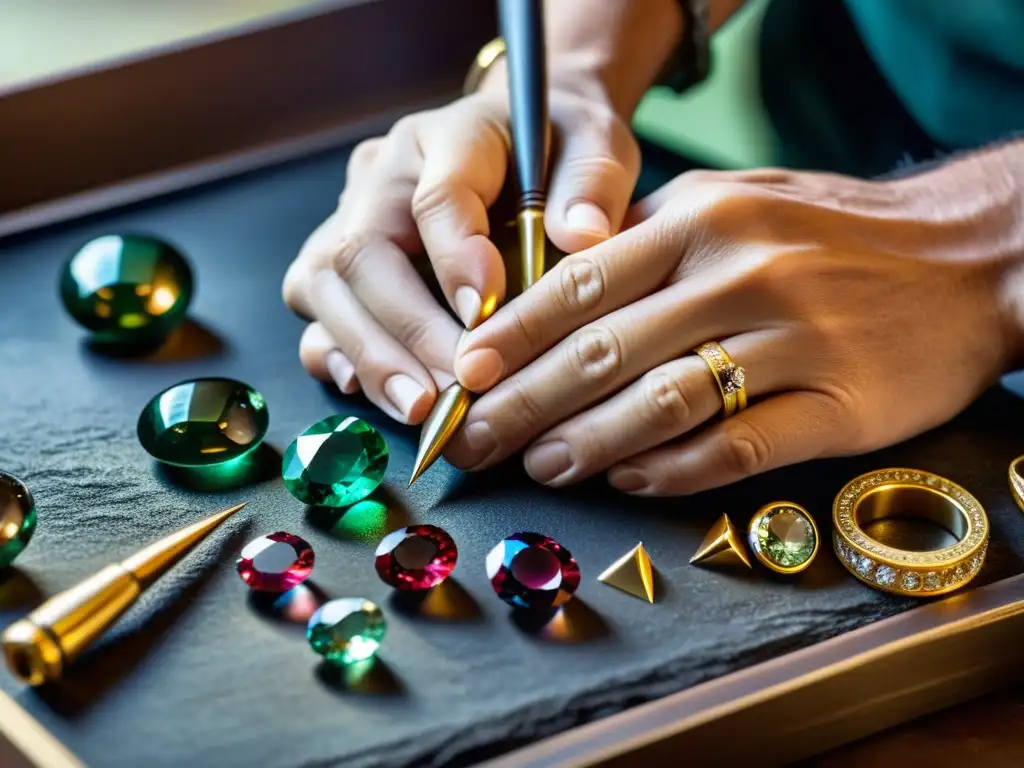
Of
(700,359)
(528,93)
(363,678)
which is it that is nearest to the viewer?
(363,678)

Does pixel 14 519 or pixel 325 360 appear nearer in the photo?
pixel 14 519

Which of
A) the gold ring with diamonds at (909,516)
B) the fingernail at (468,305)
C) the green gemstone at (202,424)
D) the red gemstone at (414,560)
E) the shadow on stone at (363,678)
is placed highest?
the fingernail at (468,305)

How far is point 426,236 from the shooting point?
64 cm

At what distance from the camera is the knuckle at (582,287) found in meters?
0.59

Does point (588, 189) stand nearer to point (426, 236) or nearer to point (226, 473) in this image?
point (426, 236)

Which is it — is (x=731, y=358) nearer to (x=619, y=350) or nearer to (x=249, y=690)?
(x=619, y=350)

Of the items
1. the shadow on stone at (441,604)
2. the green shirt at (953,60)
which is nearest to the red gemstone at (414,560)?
the shadow on stone at (441,604)

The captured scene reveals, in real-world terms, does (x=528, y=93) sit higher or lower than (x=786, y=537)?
higher

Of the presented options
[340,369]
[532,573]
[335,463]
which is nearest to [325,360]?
[340,369]

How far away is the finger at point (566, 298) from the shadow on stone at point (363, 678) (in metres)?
0.17

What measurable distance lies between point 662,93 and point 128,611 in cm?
70

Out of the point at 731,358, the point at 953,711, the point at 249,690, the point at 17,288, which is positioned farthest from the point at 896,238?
the point at 17,288

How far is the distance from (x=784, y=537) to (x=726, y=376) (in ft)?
0.28

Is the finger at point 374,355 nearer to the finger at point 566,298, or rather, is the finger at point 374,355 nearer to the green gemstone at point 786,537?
the finger at point 566,298
